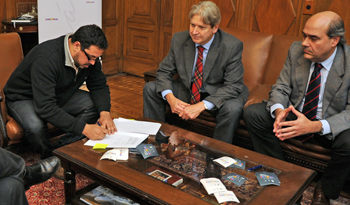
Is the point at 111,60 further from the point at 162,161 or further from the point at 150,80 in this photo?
the point at 162,161

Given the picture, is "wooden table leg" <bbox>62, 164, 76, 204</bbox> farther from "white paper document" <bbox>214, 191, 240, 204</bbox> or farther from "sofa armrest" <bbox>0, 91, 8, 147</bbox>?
"white paper document" <bbox>214, 191, 240, 204</bbox>

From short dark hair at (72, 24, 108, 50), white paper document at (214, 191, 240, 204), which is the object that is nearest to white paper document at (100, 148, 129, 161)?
white paper document at (214, 191, 240, 204)

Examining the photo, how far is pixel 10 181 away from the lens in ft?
4.85

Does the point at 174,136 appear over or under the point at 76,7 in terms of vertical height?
under

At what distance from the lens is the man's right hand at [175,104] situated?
251cm

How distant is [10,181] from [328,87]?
76.6 inches

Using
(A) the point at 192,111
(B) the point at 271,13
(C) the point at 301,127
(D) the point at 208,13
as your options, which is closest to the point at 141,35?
(B) the point at 271,13

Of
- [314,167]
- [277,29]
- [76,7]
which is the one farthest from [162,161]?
[76,7]

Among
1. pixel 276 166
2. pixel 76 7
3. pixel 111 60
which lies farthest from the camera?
pixel 111 60

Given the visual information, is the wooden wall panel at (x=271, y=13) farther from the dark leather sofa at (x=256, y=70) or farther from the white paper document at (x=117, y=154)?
the white paper document at (x=117, y=154)

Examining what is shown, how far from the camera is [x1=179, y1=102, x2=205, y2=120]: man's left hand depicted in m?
2.46

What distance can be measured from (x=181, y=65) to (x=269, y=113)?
816mm

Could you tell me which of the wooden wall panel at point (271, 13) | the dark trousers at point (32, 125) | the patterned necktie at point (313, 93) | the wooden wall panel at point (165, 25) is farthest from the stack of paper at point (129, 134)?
the wooden wall panel at point (165, 25)

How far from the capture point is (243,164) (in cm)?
171
